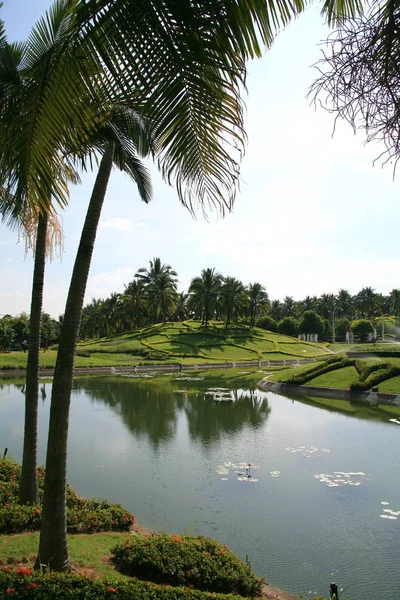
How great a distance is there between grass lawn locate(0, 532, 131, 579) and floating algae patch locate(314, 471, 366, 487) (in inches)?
255

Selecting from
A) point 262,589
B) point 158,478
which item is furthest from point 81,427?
point 262,589

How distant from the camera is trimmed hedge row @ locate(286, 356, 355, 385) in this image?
32969 mm

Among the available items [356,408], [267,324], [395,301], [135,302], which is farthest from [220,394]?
[395,301]

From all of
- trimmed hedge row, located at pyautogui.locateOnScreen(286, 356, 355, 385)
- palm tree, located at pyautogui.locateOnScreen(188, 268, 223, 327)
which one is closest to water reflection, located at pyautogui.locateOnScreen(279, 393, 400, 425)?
trimmed hedge row, located at pyautogui.locateOnScreen(286, 356, 355, 385)

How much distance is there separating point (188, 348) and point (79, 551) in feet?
181

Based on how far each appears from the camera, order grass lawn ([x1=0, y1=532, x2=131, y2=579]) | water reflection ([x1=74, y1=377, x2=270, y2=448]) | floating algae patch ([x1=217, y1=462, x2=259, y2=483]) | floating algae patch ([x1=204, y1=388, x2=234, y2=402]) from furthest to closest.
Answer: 1. floating algae patch ([x1=204, y1=388, x2=234, y2=402])
2. water reflection ([x1=74, y1=377, x2=270, y2=448])
3. floating algae patch ([x1=217, y1=462, x2=259, y2=483])
4. grass lawn ([x1=0, y1=532, x2=131, y2=579])

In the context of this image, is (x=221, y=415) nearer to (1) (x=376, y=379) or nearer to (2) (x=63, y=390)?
(1) (x=376, y=379)

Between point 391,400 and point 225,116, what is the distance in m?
26.5

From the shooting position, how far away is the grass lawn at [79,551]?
6.38 meters

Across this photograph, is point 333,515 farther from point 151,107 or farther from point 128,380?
point 128,380

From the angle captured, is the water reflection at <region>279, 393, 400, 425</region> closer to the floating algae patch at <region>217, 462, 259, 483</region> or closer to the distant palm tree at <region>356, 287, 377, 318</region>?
the floating algae patch at <region>217, 462, 259, 483</region>

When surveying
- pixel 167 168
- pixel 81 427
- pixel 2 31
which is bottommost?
pixel 81 427

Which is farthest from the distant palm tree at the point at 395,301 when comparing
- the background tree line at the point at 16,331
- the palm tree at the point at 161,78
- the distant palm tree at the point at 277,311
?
the palm tree at the point at 161,78

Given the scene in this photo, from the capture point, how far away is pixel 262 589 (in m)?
6.65
